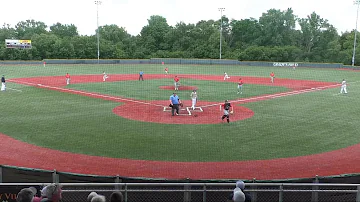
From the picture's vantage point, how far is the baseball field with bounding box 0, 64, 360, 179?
1174 cm

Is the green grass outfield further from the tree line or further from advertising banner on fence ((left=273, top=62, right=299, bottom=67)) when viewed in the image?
the tree line

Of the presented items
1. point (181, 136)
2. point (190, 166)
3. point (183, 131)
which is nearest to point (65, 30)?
point (183, 131)

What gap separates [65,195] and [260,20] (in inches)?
3308

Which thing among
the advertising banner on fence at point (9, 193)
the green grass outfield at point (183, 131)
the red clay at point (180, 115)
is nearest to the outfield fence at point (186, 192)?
the advertising banner on fence at point (9, 193)

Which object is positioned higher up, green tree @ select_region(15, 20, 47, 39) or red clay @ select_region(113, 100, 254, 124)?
green tree @ select_region(15, 20, 47, 39)

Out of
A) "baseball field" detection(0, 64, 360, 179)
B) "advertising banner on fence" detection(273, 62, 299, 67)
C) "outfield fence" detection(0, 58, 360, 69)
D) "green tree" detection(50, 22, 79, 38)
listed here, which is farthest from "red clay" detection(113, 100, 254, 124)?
"green tree" detection(50, 22, 79, 38)

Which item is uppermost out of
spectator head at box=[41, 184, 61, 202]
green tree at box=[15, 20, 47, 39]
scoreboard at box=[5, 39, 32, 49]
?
green tree at box=[15, 20, 47, 39]

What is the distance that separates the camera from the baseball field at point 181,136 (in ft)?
38.5

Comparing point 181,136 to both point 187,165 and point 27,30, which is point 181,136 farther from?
point 27,30

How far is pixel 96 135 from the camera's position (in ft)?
50.7

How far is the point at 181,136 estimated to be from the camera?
1538 centimetres

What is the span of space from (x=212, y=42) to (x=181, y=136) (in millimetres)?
62057

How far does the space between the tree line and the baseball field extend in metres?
43.2

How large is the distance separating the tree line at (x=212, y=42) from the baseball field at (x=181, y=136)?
1701 inches
